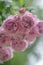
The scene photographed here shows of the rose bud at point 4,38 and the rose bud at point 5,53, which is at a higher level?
the rose bud at point 4,38

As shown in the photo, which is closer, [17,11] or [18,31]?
[18,31]

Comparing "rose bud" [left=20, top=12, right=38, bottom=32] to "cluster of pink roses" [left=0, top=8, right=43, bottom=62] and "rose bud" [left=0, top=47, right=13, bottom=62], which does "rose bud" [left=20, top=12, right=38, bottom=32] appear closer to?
"cluster of pink roses" [left=0, top=8, right=43, bottom=62]

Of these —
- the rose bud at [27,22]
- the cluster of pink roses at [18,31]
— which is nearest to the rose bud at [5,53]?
the cluster of pink roses at [18,31]

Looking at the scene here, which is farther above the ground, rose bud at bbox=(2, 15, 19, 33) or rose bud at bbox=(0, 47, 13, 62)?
rose bud at bbox=(2, 15, 19, 33)

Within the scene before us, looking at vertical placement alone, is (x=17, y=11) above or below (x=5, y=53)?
above

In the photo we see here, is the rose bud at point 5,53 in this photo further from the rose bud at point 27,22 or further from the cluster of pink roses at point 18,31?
the rose bud at point 27,22

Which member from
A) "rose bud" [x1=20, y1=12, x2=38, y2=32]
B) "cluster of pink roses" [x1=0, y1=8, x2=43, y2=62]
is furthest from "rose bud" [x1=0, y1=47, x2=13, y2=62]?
"rose bud" [x1=20, y1=12, x2=38, y2=32]

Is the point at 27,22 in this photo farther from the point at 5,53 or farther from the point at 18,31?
the point at 5,53

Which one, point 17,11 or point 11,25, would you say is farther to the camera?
point 17,11

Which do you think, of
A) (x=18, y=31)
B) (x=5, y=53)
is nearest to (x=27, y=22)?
(x=18, y=31)
